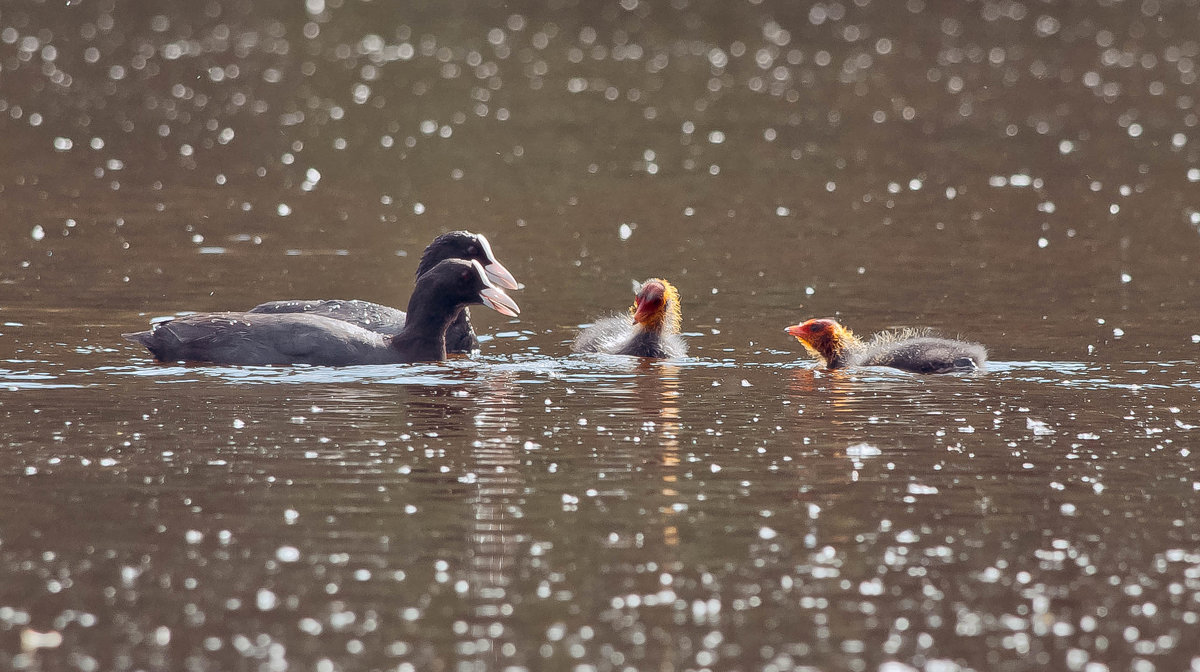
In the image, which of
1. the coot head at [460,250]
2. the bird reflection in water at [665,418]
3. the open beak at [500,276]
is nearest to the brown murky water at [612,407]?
the bird reflection in water at [665,418]

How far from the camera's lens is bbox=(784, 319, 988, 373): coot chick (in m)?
13.9

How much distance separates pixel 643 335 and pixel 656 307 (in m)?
0.27

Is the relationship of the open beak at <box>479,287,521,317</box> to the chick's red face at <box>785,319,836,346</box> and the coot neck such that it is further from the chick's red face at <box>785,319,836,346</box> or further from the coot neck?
the chick's red face at <box>785,319,836,346</box>

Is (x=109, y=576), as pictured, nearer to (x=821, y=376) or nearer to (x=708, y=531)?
(x=708, y=531)

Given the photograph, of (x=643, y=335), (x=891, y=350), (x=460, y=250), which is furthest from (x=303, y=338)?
(x=891, y=350)

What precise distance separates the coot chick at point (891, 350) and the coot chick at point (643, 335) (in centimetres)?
106

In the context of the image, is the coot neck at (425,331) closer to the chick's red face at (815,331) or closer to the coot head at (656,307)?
the coot head at (656,307)

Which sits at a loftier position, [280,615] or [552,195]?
[552,195]

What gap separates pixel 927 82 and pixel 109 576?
111ft

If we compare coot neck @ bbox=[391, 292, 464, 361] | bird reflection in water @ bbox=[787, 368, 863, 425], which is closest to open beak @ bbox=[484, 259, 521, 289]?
coot neck @ bbox=[391, 292, 464, 361]

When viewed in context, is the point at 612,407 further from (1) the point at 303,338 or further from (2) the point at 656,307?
(1) the point at 303,338

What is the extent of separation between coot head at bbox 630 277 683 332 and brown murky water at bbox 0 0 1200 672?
44 cm

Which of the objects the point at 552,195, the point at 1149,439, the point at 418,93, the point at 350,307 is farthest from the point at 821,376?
the point at 418,93

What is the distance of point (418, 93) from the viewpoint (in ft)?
126
